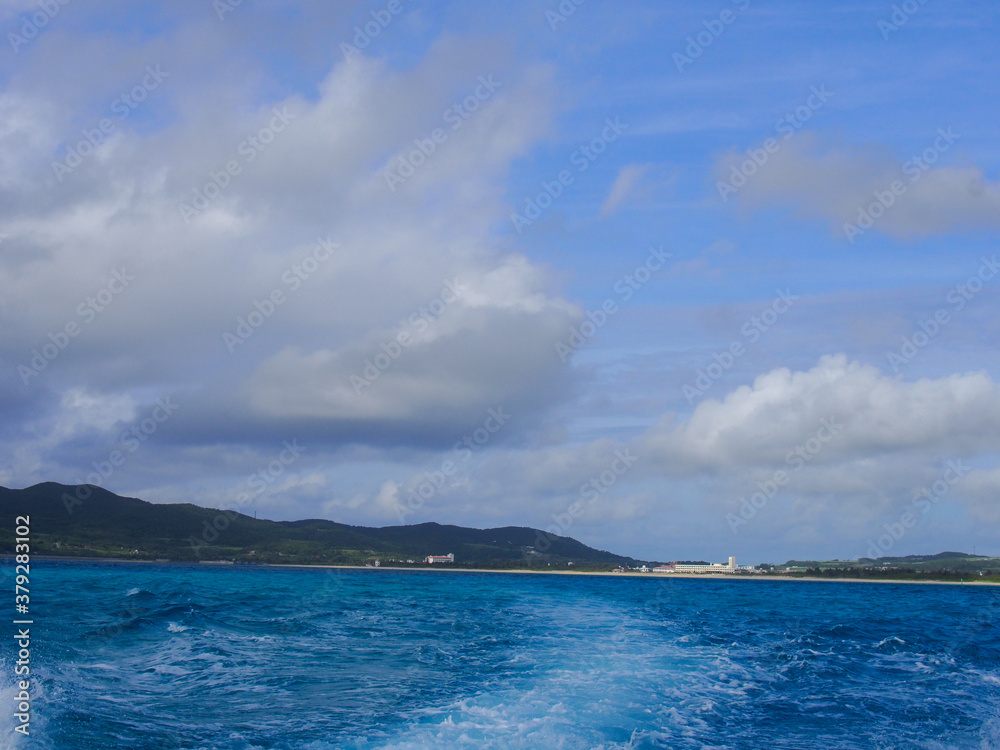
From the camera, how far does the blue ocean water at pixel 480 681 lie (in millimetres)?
17172

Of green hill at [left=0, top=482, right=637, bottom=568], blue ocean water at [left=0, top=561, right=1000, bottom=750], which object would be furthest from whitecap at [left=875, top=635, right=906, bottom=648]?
green hill at [left=0, top=482, right=637, bottom=568]

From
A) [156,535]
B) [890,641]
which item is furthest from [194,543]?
[890,641]

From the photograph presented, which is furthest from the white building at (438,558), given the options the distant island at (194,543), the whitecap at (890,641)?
the whitecap at (890,641)

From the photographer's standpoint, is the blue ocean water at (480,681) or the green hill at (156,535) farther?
the green hill at (156,535)

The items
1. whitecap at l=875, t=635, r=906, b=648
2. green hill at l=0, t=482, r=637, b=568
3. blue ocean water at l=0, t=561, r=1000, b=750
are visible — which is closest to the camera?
blue ocean water at l=0, t=561, r=1000, b=750

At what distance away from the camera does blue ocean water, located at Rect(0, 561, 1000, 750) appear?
17172 millimetres

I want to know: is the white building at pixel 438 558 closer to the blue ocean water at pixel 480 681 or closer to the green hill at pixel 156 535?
the green hill at pixel 156 535

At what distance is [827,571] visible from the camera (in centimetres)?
17450

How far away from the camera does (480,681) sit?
22.8 meters

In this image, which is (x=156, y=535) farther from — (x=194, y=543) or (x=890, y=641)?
(x=890, y=641)

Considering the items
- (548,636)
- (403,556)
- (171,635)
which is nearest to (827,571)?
(403,556)

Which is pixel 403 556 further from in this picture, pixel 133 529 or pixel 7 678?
pixel 7 678

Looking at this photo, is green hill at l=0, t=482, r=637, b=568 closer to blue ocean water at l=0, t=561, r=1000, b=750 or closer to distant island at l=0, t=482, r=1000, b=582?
distant island at l=0, t=482, r=1000, b=582

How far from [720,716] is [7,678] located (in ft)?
58.1
